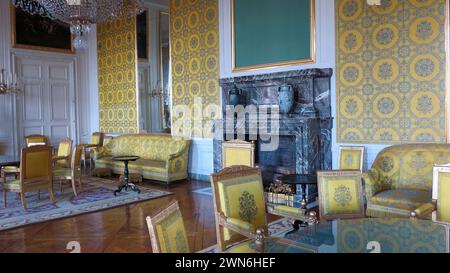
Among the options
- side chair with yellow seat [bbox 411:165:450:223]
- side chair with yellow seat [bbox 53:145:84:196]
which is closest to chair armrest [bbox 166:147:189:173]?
side chair with yellow seat [bbox 53:145:84:196]

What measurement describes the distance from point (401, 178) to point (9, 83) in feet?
25.8

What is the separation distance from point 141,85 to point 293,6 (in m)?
4.01

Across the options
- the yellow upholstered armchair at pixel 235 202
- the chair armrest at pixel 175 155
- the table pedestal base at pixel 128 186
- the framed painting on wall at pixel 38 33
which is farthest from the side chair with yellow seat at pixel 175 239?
the framed painting on wall at pixel 38 33

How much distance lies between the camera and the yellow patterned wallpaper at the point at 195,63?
6.83 metres

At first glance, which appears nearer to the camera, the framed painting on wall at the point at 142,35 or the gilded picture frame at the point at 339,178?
the gilded picture frame at the point at 339,178

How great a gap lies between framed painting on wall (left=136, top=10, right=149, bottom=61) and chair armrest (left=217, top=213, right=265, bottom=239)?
257 inches

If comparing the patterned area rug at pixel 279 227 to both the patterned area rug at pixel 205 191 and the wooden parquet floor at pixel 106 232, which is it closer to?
the wooden parquet floor at pixel 106 232

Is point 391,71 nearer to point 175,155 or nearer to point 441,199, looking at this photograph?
point 441,199

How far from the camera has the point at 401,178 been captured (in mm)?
4297

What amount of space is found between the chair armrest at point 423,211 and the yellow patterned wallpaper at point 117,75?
269 inches

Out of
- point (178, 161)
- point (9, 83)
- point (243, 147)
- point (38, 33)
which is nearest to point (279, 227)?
point (243, 147)
